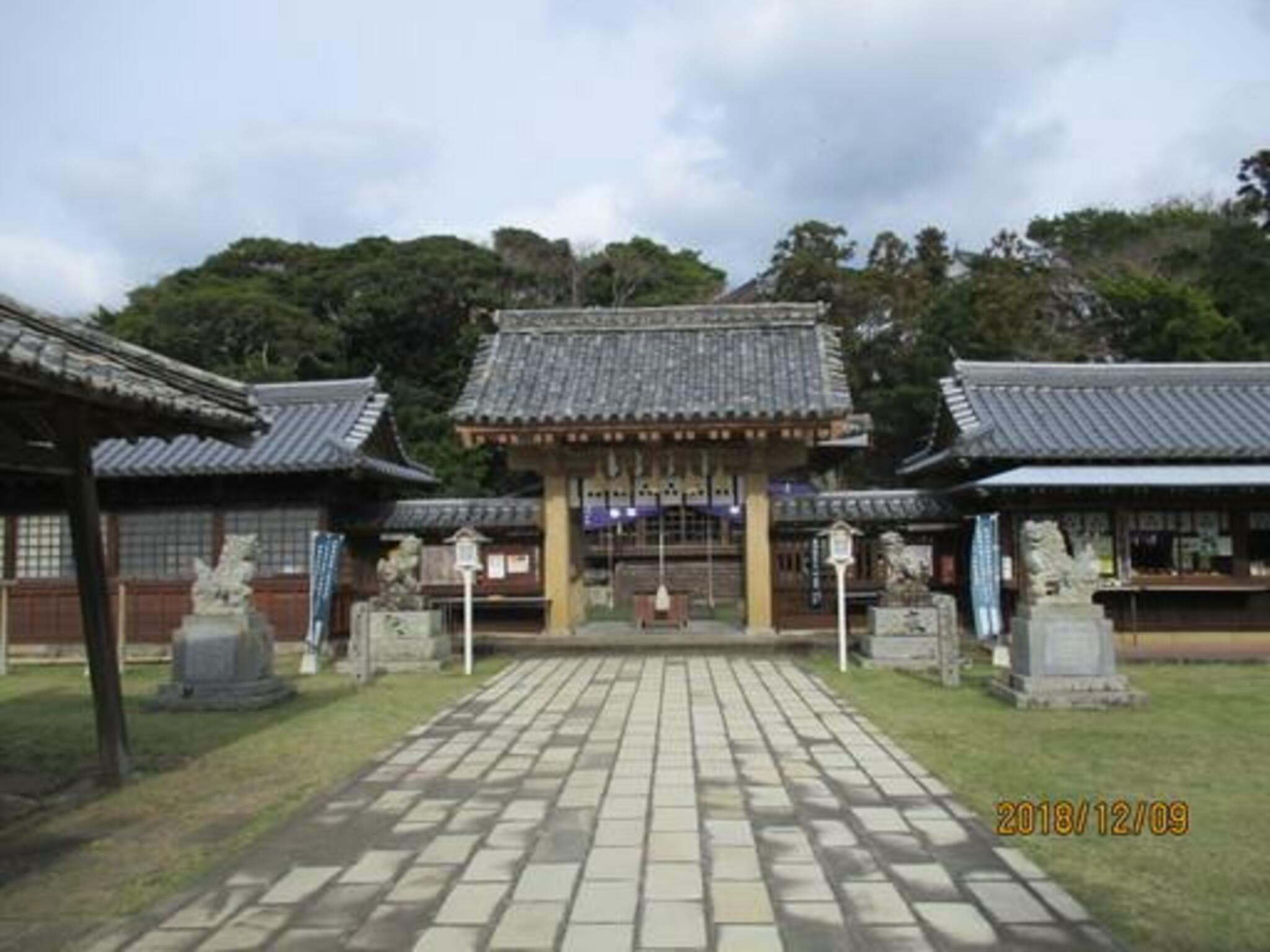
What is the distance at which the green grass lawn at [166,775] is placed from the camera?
5703 mm

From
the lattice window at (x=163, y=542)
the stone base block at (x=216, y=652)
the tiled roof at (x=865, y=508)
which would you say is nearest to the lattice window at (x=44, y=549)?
the lattice window at (x=163, y=542)

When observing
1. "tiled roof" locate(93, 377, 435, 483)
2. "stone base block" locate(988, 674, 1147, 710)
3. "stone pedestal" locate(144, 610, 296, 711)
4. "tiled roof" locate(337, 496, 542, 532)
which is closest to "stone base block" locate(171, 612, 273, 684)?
"stone pedestal" locate(144, 610, 296, 711)

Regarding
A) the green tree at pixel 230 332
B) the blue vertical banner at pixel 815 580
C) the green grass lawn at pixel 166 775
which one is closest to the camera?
the green grass lawn at pixel 166 775

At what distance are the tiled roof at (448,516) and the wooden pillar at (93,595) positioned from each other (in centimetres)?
1142

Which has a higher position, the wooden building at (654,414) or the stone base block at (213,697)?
the wooden building at (654,414)

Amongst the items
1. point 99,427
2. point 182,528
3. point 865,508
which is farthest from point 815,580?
point 99,427

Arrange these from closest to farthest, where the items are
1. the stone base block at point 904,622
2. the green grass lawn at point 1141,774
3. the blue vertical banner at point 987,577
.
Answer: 1. the green grass lawn at point 1141,774
2. the stone base block at point 904,622
3. the blue vertical banner at point 987,577

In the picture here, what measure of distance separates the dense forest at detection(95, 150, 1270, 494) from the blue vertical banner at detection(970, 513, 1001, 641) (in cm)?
2271

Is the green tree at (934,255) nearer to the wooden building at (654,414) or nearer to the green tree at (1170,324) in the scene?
the green tree at (1170,324)

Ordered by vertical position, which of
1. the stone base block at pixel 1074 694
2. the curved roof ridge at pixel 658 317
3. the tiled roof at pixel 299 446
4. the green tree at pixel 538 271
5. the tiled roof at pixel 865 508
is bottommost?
the stone base block at pixel 1074 694

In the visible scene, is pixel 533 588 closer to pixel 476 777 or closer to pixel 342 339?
pixel 476 777

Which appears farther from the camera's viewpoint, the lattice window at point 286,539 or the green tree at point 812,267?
the green tree at point 812,267

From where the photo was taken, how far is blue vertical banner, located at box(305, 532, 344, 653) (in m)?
16.6

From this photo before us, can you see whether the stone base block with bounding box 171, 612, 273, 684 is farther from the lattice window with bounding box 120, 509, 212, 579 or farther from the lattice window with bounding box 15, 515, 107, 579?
the lattice window with bounding box 15, 515, 107, 579
